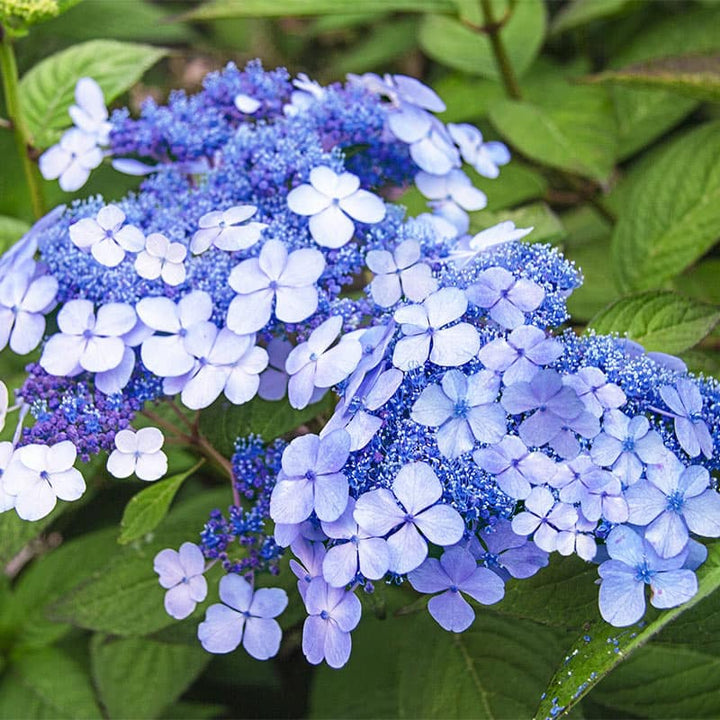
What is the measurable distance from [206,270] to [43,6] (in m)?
0.47

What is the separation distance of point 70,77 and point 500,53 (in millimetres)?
727

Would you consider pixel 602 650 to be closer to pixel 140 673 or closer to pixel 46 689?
pixel 140 673

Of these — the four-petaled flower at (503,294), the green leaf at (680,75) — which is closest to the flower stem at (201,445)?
the four-petaled flower at (503,294)

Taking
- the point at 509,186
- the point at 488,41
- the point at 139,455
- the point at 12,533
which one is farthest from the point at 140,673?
the point at 488,41

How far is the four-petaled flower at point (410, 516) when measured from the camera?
0.77 metres

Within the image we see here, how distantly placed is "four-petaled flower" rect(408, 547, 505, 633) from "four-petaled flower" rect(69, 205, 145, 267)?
442 mm

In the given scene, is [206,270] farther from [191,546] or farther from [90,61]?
[90,61]

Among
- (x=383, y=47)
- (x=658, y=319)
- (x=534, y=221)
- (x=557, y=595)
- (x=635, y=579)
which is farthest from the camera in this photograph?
(x=383, y=47)

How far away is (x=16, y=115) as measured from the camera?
138 centimetres

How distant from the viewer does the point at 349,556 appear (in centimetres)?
79

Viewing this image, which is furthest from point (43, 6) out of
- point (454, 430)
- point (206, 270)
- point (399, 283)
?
point (454, 430)

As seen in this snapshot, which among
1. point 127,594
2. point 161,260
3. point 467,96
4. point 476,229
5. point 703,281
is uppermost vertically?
point 161,260

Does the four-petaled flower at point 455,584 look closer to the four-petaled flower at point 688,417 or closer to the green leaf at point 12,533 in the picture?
the four-petaled flower at point 688,417

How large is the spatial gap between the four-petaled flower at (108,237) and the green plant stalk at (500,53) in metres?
0.90
